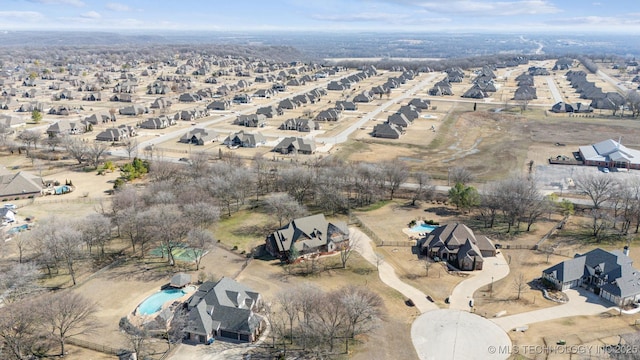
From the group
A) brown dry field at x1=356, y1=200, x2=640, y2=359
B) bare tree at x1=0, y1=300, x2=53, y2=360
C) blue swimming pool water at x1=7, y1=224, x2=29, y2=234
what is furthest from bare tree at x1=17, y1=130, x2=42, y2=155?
brown dry field at x1=356, y1=200, x2=640, y2=359

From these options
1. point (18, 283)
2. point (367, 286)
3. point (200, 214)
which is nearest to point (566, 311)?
point (367, 286)

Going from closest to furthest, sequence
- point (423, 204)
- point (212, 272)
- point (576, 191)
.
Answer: point (212, 272) < point (423, 204) < point (576, 191)

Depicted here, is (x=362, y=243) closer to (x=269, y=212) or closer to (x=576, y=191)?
(x=269, y=212)

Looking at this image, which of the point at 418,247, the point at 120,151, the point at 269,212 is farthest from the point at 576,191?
the point at 120,151

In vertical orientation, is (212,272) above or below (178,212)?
below

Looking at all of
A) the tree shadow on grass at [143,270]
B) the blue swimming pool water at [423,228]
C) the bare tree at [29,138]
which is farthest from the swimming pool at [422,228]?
the bare tree at [29,138]

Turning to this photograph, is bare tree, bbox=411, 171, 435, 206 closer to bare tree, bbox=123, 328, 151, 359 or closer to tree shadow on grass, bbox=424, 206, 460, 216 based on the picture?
tree shadow on grass, bbox=424, 206, 460, 216

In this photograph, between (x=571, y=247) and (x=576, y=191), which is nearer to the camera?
(x=571, y=247)
